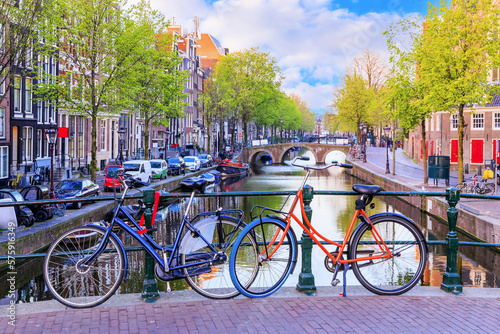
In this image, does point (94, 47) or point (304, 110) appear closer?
point (94, 47)

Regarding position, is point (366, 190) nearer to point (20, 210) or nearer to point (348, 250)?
point (348, 250)

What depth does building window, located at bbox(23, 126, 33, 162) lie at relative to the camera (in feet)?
100

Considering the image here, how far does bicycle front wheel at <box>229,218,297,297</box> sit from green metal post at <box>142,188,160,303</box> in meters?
0.76

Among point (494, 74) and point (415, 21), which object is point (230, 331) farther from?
point (494, 74)

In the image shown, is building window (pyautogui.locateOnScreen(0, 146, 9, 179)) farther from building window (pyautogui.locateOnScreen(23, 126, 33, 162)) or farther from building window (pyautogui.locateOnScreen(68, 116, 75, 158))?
building window (pyautogui.locateOnScreen(68, 116, 75, 158))

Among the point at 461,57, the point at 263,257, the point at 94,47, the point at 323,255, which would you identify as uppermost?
the point at 94,47

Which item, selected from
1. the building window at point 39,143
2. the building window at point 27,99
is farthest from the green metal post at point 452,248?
the building window at point 39,143

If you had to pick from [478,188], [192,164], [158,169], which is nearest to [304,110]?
[192,164]

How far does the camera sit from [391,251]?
5.55 m

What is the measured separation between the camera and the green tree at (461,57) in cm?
2464

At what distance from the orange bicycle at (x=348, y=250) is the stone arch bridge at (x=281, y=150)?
66.2 meters

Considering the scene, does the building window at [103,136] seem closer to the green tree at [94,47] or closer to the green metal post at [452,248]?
the green tree at [94,47]

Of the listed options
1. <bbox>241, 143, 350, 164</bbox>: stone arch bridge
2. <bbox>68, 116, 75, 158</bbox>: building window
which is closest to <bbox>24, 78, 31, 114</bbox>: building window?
<bbox>68, 116, 75, 158</bbox>: building window

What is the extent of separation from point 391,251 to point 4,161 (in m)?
26.3
